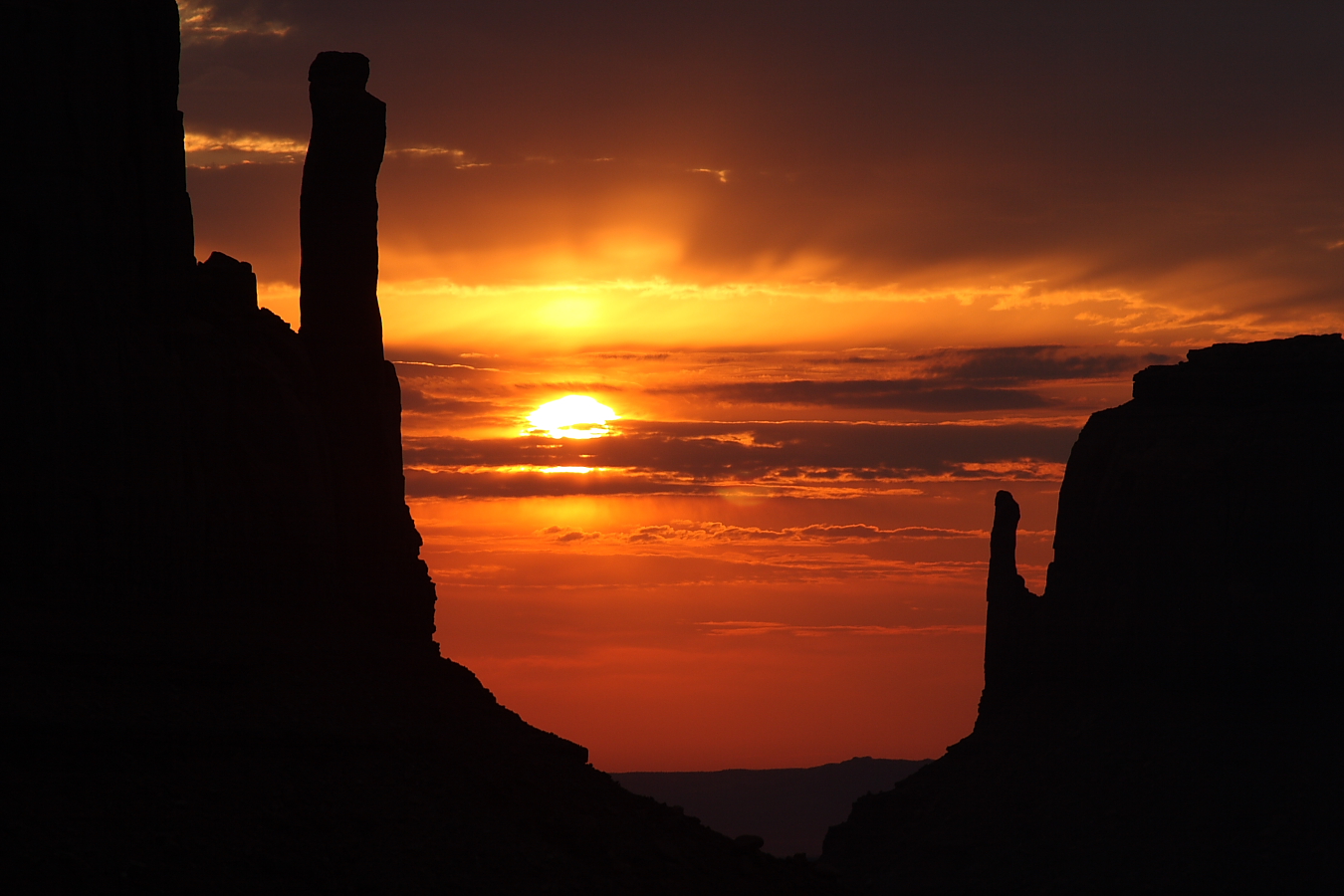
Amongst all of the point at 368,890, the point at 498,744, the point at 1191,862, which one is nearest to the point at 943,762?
the point at 1191,862

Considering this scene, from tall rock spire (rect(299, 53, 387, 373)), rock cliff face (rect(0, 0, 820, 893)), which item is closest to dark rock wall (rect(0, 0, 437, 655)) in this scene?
rock cliff face (rect(0, 0, 820, 893))

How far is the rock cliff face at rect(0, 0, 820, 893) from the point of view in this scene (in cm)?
5653

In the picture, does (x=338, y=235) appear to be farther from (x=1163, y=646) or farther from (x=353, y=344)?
(x=1163, y=646)

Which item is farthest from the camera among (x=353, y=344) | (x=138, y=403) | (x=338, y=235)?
(x=353, y=344)

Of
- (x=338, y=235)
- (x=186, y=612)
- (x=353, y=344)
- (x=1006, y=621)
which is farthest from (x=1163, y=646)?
(x=186, y=612)

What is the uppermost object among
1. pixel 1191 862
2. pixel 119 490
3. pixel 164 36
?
pixel 164 36

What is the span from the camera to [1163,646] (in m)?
142

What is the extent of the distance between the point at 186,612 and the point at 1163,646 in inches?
3856

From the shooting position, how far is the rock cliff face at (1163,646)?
132 m

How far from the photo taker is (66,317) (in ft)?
200

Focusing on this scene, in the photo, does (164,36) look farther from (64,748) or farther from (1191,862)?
(1191,862)

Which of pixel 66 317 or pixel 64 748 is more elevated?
pixel 66 317

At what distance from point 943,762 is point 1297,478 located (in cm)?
3593

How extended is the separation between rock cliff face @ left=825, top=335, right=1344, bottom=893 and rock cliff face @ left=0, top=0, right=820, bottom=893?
6875 centimetres
